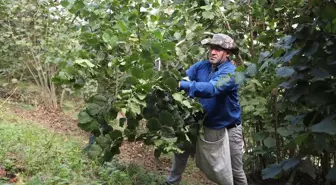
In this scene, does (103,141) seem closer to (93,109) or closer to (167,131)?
(93,109)

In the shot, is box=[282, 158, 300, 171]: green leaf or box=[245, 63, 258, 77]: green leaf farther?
box=[245, 63, 258, 77]: green leaf

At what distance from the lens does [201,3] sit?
14.6 feet

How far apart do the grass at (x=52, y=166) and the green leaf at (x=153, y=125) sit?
2.25 feet

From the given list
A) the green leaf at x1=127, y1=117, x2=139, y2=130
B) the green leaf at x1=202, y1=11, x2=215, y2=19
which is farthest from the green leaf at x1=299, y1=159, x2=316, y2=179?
the green leaf at x1=202, y1=11, x2=215, y2=19

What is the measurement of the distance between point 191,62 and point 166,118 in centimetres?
158

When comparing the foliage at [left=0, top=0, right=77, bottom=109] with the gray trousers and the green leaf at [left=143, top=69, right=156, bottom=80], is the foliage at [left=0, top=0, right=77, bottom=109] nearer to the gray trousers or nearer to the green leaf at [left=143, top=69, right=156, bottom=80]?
the gray trousers

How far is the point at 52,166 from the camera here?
355 centimetres

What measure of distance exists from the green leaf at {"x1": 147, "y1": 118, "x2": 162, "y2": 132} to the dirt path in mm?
1768

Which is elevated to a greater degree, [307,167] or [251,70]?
[251,70]

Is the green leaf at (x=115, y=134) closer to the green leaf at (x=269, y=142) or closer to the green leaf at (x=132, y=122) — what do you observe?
the green leaf at (x=132, y=122)

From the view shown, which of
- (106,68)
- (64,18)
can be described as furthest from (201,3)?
(64,18)

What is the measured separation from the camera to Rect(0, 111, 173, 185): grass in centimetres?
335

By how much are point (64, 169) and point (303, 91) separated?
6.72 feet

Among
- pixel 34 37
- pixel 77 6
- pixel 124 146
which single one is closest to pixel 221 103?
pixel 77 6
